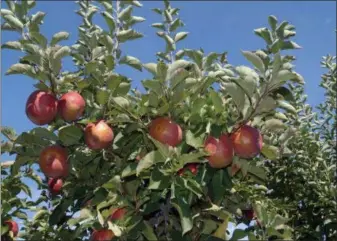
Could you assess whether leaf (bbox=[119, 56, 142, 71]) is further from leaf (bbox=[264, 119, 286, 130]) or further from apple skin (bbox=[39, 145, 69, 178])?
leaf (bbox=[264, 119, 286, 130])

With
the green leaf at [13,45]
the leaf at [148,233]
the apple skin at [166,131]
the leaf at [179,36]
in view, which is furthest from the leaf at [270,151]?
the green leaf at [13,45]

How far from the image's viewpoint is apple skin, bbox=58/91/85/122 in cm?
266

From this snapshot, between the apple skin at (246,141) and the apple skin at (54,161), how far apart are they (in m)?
0.95

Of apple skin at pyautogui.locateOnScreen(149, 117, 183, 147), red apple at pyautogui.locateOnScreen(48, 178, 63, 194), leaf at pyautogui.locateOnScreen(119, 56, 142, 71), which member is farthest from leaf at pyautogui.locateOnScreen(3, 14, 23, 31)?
red apple at pyautogui.locateOnScreen(48, 178, 63, 194)

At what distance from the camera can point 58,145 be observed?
2.82 meters

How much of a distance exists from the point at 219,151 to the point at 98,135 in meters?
0.63

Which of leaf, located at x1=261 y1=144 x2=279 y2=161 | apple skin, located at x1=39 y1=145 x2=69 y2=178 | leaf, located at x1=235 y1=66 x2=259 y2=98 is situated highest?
leaf, located at x1=235 y1=66 x2=259 y2=98

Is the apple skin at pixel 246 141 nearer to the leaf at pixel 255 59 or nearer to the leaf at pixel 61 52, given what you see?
the leaf at pixel 255 59

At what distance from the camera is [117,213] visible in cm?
264

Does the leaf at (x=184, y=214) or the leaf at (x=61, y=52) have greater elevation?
the leaf at (x=61, y=52)

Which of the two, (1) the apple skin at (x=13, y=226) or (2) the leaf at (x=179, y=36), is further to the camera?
(1) the apple skin at (x=13, y=226)

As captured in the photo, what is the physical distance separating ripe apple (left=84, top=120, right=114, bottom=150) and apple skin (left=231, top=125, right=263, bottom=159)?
2.17 feet

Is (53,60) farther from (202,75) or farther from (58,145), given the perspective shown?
(202,75)

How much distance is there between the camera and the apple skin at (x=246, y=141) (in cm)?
253
